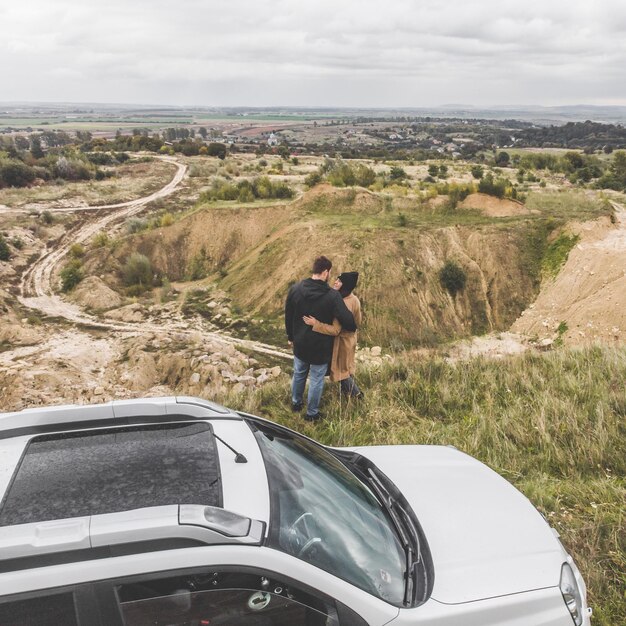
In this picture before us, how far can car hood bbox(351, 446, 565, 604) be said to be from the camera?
248cm

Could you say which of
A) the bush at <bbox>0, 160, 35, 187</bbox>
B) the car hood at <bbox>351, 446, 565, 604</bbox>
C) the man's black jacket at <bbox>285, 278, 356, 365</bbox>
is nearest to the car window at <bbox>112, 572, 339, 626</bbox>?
the car hood at <bbox>351, 446, 565, 604</bbox>

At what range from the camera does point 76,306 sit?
2033 cm

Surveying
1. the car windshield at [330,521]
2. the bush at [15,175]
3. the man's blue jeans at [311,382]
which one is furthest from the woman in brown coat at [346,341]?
the bush at [15,175]

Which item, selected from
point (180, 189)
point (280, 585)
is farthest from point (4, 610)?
point (180, 189)

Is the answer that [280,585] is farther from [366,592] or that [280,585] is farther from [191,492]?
[191,492]

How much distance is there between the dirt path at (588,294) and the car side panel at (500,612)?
14.1 meters

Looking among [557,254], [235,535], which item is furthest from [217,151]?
[235,535]

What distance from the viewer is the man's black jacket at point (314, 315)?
18.0 feet

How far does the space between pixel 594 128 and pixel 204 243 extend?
136 metres

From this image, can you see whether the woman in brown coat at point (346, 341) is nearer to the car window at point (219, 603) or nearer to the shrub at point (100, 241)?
the car window at point (219, 603)

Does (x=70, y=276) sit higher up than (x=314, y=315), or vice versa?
(x=314, y=315)

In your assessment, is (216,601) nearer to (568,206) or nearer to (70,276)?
(70,276)

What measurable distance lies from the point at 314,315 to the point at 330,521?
3.14 meters

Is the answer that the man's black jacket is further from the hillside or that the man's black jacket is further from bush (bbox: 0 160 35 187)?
bush (bbox: 0 160 35 187)
